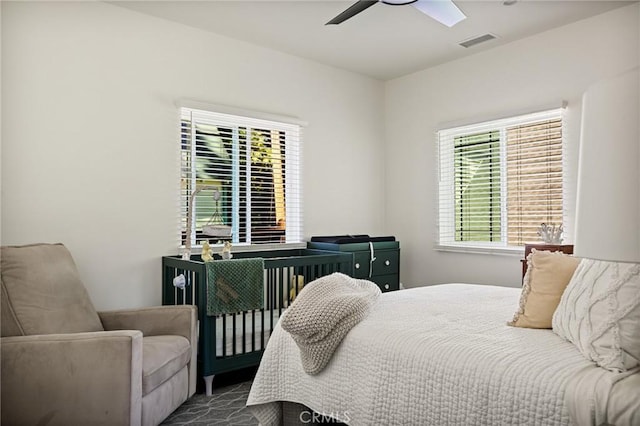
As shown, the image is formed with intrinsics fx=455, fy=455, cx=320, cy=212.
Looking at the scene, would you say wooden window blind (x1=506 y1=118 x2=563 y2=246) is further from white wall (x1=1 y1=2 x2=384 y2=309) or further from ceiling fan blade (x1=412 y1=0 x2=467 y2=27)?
white wall (x1=1 y1=2 x2=384 y2=309)

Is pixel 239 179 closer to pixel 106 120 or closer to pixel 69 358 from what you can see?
pixel 106 120

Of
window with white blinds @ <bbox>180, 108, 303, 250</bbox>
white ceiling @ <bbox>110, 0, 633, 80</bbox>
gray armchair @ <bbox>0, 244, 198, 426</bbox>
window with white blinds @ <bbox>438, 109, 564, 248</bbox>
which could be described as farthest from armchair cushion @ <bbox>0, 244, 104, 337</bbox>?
window with white blinds @ <bbox>438, 109, 564, 248</bbox>

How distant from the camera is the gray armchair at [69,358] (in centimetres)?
201

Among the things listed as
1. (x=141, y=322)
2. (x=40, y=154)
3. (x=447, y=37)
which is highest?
(x=447, y=37)

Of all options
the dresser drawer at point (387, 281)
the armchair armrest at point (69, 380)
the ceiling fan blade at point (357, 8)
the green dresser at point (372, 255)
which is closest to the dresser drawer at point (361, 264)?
the green dresser at point (372, 255)

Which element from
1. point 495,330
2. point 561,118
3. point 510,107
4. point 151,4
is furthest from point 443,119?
point 495,330

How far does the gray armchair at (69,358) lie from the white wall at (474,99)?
2663 mm

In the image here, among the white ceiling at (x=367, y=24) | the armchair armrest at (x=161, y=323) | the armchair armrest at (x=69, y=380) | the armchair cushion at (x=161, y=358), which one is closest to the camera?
the armchair armrest at (x=69, y=380)

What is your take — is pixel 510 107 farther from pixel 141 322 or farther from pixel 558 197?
pixel 141 322

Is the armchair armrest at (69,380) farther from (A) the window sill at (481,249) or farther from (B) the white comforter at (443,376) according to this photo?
(A) the window sill at (481,249)

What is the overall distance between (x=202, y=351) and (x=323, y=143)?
2.35 metres

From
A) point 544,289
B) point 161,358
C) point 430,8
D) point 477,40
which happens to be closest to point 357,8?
point 430,8

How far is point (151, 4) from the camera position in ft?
10.5

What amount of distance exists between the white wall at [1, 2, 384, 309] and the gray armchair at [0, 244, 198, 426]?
427 millimetres
